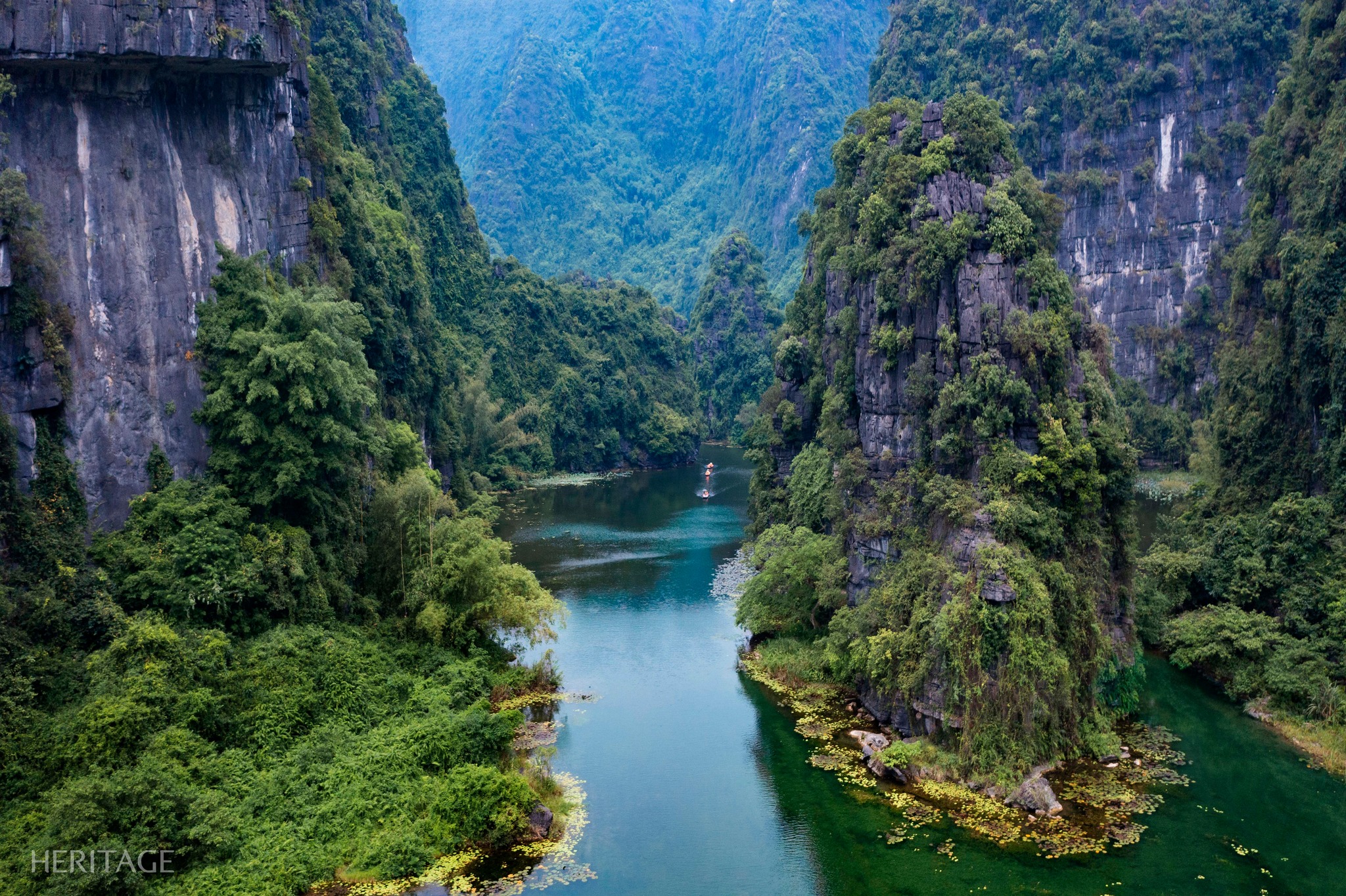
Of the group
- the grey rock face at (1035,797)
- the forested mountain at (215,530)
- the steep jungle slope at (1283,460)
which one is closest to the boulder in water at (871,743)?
the grey rock face at (1035,797)

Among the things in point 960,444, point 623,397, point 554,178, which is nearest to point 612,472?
point 623,397

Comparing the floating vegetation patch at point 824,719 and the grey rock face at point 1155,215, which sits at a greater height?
the grey rock face at point 1155,215

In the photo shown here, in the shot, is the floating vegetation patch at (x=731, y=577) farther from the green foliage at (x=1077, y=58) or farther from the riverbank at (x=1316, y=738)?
the green foliage at (x=1077, y=58)

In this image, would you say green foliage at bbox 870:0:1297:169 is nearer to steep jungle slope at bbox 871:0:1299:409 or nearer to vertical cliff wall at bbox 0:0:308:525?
steep jungle slope at bbox 871:0:1299:409

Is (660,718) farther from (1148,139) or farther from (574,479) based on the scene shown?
(1148,139)

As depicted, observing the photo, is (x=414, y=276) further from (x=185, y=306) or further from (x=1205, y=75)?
(x=1205, y=75)

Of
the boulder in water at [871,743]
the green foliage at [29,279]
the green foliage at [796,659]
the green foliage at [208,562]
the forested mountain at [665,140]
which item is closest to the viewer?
the green foliage at [29,279]

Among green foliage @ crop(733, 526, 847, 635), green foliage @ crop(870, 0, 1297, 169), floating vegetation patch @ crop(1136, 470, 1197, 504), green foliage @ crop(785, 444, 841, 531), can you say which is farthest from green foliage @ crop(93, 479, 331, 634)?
green foliage @ crop(870, 0, 1297, 169)
